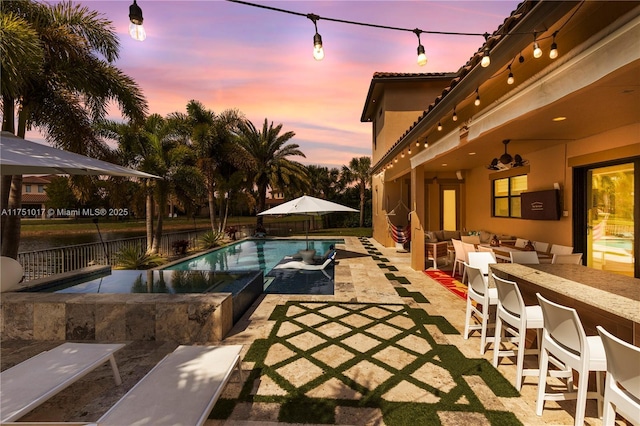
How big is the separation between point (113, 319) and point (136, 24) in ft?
12.3

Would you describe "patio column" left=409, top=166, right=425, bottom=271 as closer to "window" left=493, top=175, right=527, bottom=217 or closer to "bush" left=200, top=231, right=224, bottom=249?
"window" left=493, top=175, right=527, bottom=217

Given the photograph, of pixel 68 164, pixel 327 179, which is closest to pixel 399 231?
pixel 68 164

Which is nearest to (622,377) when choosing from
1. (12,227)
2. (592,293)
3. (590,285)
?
(592,293)

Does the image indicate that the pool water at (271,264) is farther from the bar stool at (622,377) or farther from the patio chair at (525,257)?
the bar stool at (622,377)

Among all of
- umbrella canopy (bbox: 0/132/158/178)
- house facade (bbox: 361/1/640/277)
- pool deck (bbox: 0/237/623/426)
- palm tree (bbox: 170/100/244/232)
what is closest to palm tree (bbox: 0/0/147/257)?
umbrella canopy (bbox: 0/132/158/178)

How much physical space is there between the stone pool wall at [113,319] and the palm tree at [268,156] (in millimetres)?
14285

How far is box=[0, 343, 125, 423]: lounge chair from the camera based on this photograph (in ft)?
6.72

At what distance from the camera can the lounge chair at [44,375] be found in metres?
2.05

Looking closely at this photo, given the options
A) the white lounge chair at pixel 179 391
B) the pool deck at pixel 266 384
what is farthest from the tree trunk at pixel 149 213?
the white lounge chair at pixel 179 391

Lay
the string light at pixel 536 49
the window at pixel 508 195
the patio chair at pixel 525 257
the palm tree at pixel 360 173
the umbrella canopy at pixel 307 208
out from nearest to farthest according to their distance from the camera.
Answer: the string light at pixel 536 49 < the patio chair at pixel 525 257 < the window at pixel 508 195 < the umbrella canopy at pixel 307 208 < the palm tree at pixel 360 173

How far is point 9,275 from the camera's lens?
406cm

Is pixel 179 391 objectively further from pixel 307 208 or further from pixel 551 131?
pixel 307 208

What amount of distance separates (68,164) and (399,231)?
996 centimetres

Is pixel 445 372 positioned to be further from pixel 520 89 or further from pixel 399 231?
pixel 399 231
